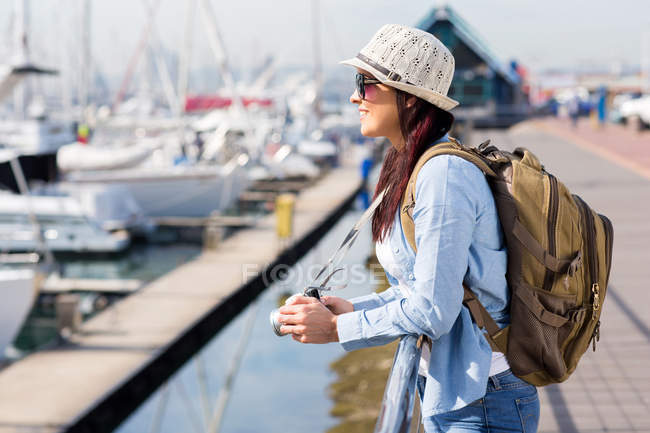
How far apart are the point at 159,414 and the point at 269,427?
1.35 metres

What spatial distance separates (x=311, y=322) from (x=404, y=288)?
0.84 feet

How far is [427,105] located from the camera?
2.06 metres

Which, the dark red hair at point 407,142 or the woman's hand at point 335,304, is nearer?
the dark red hair at point 407,142

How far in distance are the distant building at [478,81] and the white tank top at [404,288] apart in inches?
1707

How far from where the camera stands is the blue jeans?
204 centimetres

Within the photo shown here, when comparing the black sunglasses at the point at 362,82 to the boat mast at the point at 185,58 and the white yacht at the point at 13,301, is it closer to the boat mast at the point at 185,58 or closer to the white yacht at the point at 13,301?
the white yacht at the point at 13,301

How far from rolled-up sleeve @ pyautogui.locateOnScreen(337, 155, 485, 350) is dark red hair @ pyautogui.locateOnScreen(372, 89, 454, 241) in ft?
0.38

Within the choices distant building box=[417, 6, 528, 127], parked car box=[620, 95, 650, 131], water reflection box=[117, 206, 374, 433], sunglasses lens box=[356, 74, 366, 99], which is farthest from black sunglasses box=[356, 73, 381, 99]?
distant building box=[417, 6, 528, 127]

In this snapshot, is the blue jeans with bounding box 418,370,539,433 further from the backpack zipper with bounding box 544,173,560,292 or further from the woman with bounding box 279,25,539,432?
the backpack zipper with bounding box 544,173,560,292

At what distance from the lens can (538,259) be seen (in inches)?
77.1

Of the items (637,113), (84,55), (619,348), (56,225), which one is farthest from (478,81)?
(619,348)

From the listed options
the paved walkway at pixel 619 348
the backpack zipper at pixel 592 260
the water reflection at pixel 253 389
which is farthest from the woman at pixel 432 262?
the water reflection at pixel 253 389

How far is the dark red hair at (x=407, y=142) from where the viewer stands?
200cm

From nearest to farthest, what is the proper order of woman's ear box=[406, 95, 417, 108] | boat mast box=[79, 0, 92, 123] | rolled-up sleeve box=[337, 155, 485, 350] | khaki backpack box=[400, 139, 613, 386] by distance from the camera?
rolled-up sleeve box=[337, 155, 485, 350] → khaki backpack box=[400, 139, 613, 386] → woman's ear box=[406, 95, 417, 108] → boat mast box=[79, 0, 92, 123]
